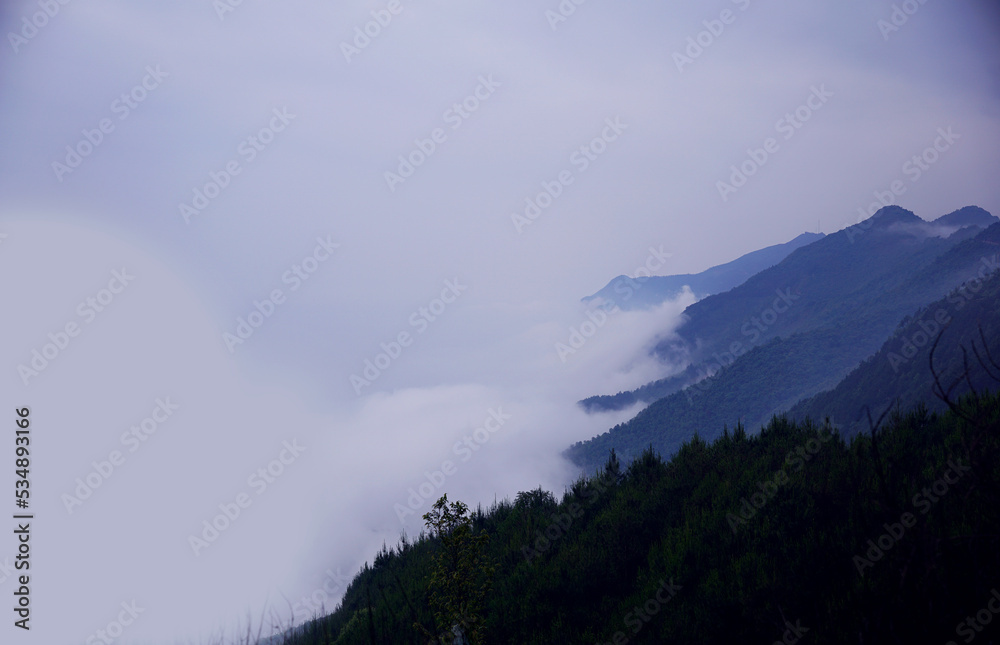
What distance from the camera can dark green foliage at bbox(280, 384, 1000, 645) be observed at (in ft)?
21.6

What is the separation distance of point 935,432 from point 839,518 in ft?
12.5

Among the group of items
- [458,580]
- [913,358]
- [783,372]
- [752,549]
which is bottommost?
[752,549]

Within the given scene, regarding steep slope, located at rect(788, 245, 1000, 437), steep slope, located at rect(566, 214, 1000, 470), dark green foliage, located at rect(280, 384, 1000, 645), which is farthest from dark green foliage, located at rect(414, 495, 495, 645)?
steep slope, located at rect(566, 214, 1000, 470)

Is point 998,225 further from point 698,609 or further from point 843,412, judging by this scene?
point 698,609

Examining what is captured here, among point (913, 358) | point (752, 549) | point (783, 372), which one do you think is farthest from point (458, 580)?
point (783, 372)

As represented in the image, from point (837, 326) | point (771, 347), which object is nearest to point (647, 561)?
point (771, 347)

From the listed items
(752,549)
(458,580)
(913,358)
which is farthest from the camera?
(913,358)

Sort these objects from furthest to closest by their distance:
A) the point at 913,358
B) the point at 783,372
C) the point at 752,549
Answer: the point at 783,372 → the point at 913,358 → the point at 752,549

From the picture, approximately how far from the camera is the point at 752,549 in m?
9.62

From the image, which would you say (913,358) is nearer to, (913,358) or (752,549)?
(913,358)

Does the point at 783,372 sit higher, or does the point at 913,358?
the point at 783,372

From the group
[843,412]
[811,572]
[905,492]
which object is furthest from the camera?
[843,412]

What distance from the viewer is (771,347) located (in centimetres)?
16225

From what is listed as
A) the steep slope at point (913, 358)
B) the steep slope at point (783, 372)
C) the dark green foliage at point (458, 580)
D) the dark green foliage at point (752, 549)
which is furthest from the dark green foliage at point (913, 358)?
the dark green foliage at point (458, 580)
